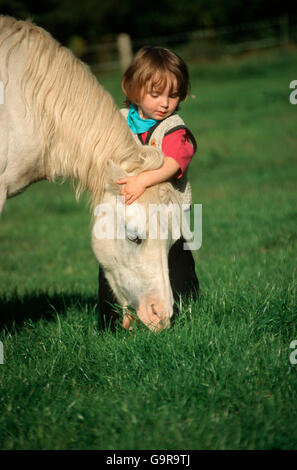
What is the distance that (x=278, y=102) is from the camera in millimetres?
Result: 15602

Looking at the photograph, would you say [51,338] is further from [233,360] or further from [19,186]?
[233,360]

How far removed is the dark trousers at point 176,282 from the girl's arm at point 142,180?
25.1 inches

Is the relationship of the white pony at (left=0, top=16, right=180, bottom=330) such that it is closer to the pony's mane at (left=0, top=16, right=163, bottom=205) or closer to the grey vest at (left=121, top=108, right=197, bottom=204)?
the pony's mane at (left=0, top=16, right=163, bottom=205)

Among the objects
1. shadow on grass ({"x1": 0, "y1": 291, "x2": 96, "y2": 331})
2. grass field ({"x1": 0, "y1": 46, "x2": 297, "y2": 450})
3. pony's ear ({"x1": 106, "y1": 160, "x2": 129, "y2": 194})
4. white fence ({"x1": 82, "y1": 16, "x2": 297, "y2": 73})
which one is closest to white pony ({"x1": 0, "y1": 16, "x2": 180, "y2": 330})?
pony's ear ({"x1": 106, "y1": 160, "x2": 129, "y2": 194})

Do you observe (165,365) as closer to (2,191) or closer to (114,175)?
(114,175)

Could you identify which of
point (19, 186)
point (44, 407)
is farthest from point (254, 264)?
point (44, 407)

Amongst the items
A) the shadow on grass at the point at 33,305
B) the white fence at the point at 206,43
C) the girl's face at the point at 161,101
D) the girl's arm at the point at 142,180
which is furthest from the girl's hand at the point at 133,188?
the white fence at the point at 206,43

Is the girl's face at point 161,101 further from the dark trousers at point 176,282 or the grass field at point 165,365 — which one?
the grass field at point 165,365

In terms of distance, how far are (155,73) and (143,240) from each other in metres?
0.95

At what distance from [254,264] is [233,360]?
2.40 metres

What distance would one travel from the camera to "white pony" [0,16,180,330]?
3.19 m

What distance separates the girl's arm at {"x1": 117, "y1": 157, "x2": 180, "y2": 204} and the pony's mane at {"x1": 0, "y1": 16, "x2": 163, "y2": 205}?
0.30 ft

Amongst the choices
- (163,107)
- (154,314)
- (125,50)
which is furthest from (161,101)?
(125,50)

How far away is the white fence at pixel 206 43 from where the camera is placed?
23.2 meters
